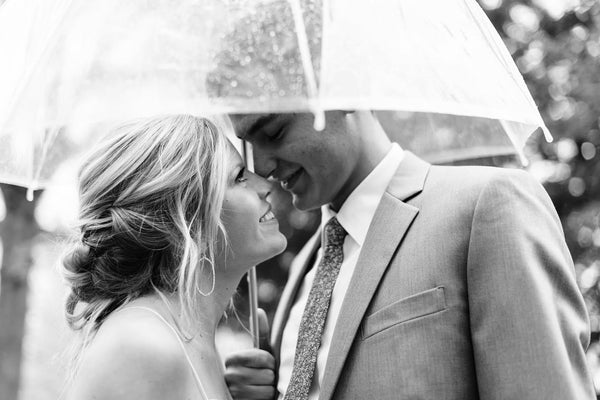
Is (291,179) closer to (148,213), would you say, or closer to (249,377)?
(148,213)

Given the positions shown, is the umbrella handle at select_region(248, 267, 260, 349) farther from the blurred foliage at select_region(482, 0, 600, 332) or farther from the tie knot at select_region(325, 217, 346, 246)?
the blurred foliage at select_region(482, 0, 600, 332)

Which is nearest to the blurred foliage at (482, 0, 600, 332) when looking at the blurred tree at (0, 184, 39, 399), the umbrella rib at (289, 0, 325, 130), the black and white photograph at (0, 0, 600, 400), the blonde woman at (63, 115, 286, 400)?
the black and white photograph at (0, 0, 600, 400)

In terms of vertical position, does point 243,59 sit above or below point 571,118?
above

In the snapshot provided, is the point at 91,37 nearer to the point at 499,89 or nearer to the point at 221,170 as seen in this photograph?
the point at 221,170

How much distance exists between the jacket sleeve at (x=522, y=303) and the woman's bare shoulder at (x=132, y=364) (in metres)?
1.07

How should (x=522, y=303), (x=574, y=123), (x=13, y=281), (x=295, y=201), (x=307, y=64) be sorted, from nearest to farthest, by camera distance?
Result: (x=307, y=64)
(x=522, y=303)
(x=295, y=201)
(x=574, y=123)
(x=13, y=281)

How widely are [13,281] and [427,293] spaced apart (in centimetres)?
992

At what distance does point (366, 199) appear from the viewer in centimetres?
357


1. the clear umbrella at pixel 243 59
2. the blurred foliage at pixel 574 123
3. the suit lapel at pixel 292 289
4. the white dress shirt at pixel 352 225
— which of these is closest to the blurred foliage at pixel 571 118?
the blurred foliage at pixel 574 123

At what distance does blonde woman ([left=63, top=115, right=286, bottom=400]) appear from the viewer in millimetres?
3297

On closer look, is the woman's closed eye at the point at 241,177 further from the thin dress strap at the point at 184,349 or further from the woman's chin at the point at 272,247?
the thin dress strap at the point at 184,349

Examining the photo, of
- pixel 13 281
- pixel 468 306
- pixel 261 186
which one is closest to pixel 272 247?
pixel 261 186

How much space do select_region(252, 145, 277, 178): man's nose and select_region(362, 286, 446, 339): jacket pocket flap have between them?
0.90 m

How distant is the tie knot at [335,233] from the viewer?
11.8 ft
